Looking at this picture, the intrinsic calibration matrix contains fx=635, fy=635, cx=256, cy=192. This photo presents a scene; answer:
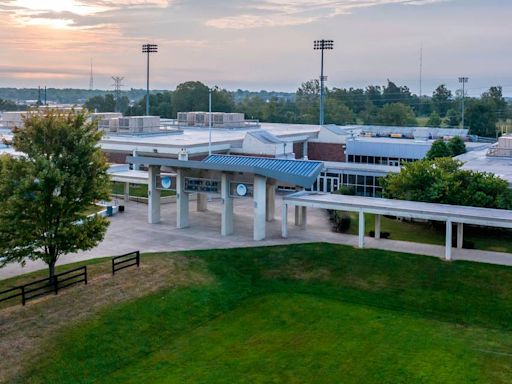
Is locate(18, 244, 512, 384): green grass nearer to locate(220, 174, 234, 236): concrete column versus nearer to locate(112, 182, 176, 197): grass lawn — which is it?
locate(220, 174, 234, 236): concrete column

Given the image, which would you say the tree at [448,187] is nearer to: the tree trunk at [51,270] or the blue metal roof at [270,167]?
the blue metal roof at [270,167]

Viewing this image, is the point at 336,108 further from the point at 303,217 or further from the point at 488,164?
the point at 303,217

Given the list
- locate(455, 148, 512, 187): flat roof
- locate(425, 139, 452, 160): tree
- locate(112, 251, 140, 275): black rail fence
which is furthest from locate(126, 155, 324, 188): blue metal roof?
locate(425, 139, 452, 160): tree

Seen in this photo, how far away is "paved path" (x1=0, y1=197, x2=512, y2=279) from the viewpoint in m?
30.1

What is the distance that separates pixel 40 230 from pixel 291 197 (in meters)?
14.3

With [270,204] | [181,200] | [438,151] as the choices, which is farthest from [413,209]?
[438,151]

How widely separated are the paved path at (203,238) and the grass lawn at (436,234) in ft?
5.04

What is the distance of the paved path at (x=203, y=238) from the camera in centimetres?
3014

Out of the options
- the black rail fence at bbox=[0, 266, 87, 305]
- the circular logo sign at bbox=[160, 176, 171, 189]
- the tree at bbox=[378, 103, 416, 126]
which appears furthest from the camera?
the tree at bbox=[378, 103, 416, 126]

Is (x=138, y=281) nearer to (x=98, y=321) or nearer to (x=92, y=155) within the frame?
(x=98, y=321)

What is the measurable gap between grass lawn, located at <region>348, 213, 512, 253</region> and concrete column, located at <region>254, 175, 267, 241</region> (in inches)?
210

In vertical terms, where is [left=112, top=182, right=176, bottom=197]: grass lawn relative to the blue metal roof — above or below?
below

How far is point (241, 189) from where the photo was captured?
113 ft

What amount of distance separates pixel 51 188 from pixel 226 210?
12.0m
